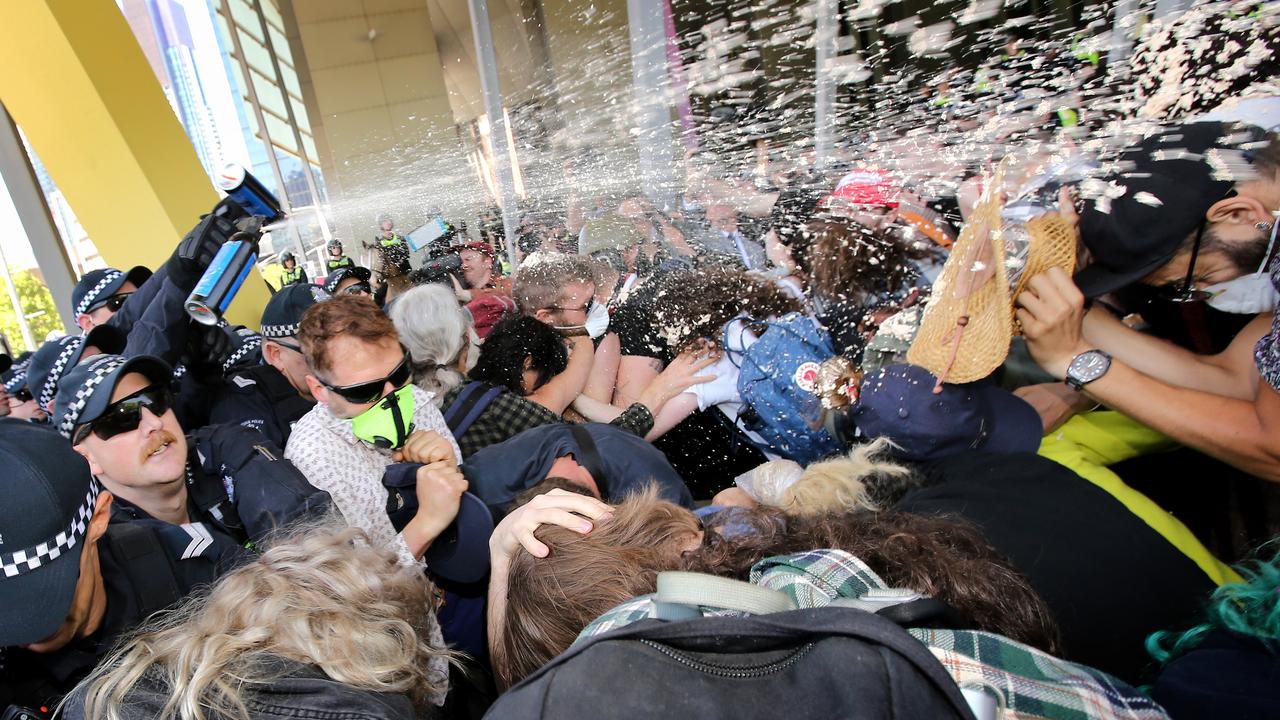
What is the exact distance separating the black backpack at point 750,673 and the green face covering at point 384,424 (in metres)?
1.17

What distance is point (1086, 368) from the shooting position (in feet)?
3.79

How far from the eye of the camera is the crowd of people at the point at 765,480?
2.21 feet

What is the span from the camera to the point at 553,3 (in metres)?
3.60

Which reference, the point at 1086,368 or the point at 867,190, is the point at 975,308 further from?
the point at 867,190

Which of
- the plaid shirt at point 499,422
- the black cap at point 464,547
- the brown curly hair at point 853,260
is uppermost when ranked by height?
the brown curly hair at point 853,260

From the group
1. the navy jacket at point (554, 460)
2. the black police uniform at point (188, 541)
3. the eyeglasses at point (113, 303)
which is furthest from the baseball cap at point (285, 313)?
the navy jacket at point (554, 460)

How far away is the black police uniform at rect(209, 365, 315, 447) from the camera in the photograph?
2.38 m

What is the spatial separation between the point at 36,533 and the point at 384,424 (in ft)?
2.35

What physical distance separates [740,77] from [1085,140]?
1492mm

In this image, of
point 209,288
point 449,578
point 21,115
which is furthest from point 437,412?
point 21,115

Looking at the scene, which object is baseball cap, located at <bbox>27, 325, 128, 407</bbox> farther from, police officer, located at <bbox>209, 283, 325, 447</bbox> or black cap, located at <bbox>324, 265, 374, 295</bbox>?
black cap, located at <bbox>324, 265, 374, 295</bbox>

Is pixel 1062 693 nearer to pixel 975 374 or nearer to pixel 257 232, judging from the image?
pixel 975 374

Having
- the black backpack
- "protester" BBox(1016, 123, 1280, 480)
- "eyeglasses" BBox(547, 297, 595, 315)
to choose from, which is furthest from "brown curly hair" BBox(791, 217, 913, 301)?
the black backpack

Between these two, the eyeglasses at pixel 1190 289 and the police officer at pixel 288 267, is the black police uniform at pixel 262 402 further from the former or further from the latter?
the police officer at pixel 288 267
